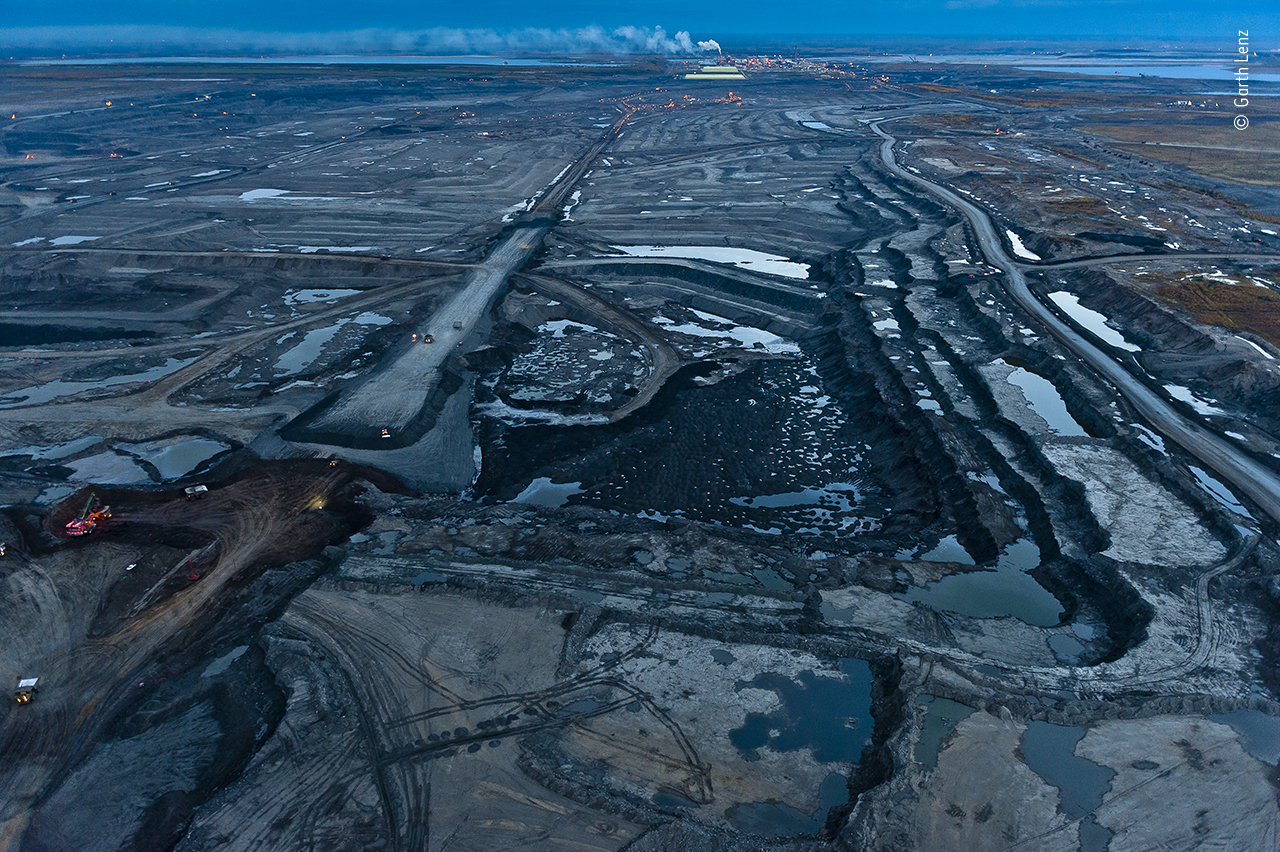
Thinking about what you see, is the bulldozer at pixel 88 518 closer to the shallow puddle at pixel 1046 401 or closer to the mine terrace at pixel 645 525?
the mine terrace at pixel 645 525

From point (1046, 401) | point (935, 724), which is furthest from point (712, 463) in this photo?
point (1046, 401)

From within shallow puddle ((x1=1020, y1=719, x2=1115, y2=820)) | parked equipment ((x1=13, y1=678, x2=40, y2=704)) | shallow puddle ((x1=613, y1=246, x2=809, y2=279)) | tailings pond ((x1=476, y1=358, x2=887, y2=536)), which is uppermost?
shallow puddle ((x1=613, y1=246, x2=809, y2=279))

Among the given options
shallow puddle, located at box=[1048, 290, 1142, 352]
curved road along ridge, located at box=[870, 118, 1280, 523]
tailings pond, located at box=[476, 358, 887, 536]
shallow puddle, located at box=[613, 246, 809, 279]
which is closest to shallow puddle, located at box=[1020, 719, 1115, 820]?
tailings pond, located at box=[476, 358, 887, 536]

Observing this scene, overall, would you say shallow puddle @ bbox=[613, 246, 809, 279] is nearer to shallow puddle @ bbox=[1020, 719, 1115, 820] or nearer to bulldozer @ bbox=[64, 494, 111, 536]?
shallow puddle @ bbox=[1020, 719, 1115, 820]

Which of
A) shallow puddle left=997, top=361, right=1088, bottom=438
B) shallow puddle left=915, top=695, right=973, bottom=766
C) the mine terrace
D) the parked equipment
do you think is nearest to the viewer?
the mine terrace

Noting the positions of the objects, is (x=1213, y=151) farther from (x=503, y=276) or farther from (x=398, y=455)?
(x=398, y=455)

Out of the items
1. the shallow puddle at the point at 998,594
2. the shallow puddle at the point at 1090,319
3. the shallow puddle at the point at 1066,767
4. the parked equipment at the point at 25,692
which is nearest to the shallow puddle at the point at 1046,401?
the shallow puddle at the point at 1090,319

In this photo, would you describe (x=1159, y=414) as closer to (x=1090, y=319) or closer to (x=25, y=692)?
(x=1090, y=319)
